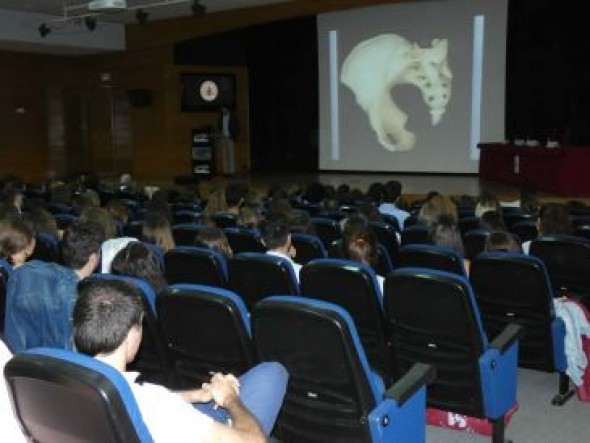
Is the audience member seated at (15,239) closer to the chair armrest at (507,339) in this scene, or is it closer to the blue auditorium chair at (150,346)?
the blue auditorium chair at (150,346)

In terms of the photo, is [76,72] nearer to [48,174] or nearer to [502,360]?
[48,174]

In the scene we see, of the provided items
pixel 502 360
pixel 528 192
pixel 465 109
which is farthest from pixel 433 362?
pixel 465 109

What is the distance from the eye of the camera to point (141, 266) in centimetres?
344

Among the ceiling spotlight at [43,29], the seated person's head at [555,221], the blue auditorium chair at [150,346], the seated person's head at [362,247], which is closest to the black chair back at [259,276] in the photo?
the seated person's head at [362,247]

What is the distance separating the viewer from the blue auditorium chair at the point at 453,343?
2.97 metres

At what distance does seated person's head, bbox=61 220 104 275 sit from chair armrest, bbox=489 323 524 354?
1990 millimetres

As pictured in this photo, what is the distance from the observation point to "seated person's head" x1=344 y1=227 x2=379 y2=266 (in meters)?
3.88

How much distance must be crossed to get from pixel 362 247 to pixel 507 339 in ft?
3.50

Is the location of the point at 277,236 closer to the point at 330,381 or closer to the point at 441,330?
the point at 441,330

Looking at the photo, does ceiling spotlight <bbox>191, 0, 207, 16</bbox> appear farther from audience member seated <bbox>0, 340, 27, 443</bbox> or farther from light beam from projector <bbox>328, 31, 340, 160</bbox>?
audience member seated <bbox>0, 340, 27, 443</bbox>

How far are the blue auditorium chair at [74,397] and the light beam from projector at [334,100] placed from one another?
1348 centimetres

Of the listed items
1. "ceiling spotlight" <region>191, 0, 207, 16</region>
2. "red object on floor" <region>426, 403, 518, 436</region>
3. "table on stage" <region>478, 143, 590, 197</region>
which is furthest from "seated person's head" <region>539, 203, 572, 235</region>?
"ceiling spotlight" <region>191, 0, 207, 16</region>

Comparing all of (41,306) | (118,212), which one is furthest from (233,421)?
(118,212)

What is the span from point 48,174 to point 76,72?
104 inches
